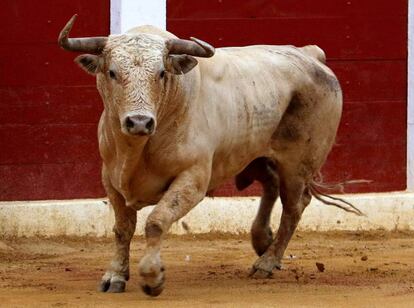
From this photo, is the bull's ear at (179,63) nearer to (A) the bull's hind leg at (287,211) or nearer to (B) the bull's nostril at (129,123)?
(B) the bull's nostril at (129,123)

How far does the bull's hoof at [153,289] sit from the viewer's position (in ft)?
22.4

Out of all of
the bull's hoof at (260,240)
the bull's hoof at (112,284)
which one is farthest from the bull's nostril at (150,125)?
the bull's hoof at (260,240)

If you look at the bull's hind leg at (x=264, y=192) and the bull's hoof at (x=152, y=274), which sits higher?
the bull's hoof at (x=152, y=274)

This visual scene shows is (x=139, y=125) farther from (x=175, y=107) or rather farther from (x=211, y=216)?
(x=211, y=216)

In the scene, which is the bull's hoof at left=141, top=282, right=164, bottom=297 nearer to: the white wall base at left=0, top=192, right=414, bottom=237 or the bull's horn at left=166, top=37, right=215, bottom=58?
the bull's horn at left=166, top=37, right=215, bottom=58

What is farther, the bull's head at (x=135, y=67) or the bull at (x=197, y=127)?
the bull at (x=197, y=127)

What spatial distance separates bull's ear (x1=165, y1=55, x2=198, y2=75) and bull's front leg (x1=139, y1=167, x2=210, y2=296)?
18.4 inches

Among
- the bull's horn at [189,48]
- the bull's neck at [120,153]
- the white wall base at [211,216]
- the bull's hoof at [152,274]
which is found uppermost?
the bull's horn at [189,48]

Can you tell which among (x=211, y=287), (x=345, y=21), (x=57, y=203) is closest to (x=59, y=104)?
(x=57, y=203)

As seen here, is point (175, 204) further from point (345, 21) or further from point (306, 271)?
point (345, 21)

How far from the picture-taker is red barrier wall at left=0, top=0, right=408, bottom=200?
31.6ft

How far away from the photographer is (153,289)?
22.4 ft

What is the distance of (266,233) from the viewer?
329 inches

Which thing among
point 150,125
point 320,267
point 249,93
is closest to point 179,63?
point 150,125
